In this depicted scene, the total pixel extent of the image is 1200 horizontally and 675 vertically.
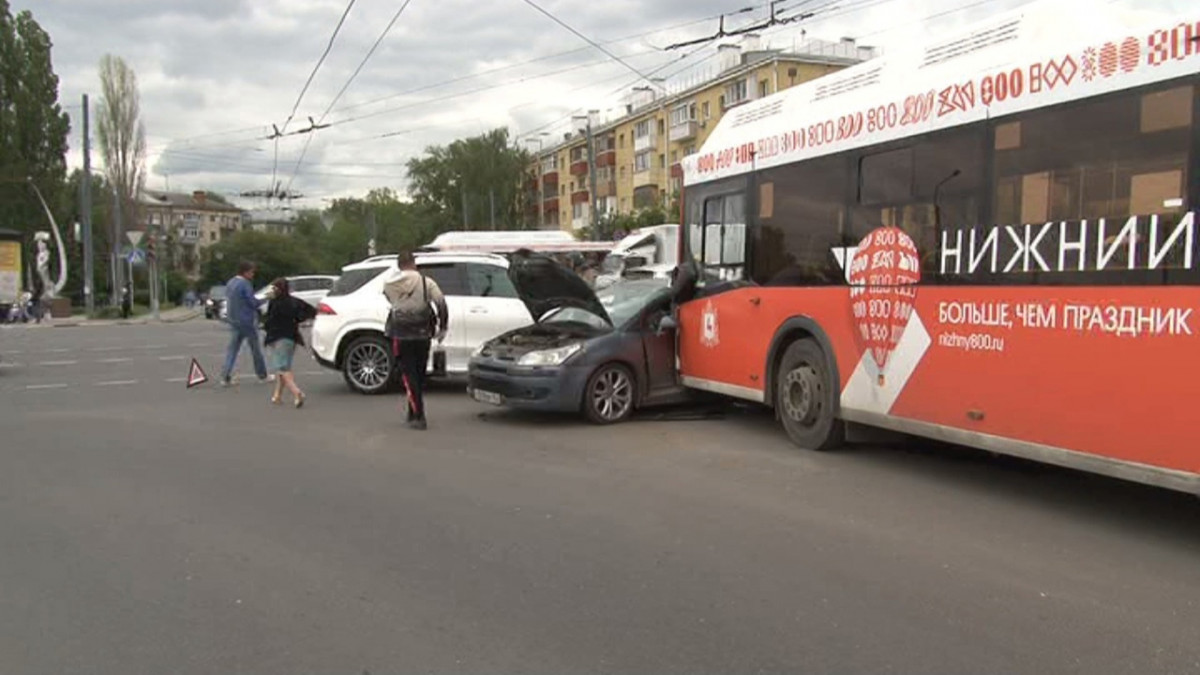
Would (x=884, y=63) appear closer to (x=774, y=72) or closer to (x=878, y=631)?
(x=878, y=631)

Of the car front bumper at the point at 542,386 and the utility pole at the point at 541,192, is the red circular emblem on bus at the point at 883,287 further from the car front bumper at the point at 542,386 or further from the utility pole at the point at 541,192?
the utility pole at the point at 541,192

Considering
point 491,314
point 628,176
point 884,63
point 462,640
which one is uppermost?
point 628,176

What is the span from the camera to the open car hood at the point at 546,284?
1002 centimetres

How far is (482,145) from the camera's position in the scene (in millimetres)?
89062

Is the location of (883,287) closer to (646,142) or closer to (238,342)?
(238,342)

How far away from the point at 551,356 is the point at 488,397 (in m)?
0.82

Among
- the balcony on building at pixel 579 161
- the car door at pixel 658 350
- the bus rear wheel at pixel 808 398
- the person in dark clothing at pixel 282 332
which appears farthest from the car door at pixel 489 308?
the balcony on building at pixel 579 161

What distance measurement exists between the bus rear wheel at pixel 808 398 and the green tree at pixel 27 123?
1815 inches

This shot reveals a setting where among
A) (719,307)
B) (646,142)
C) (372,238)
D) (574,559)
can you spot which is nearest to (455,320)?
(719,307)

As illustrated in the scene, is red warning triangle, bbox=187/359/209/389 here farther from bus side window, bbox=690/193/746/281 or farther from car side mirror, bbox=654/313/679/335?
bus side window, bbox=690/193/746/281

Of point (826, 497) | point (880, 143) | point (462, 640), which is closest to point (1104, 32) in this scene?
point (880, 143)

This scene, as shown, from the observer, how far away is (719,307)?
8945 mm

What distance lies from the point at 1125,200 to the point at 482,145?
87115 millimetres

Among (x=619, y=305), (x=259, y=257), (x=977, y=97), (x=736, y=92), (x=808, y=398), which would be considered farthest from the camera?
(x=259, y=257)
